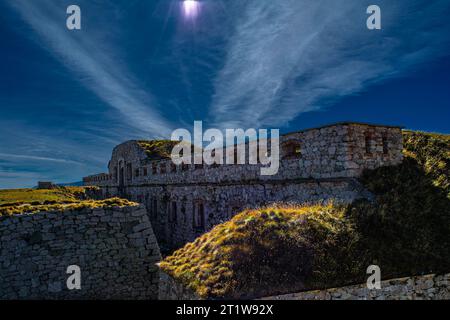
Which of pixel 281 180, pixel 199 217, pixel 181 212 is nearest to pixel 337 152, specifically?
pixel 281 180

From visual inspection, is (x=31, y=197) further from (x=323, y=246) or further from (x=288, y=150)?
(x=323, y=246)

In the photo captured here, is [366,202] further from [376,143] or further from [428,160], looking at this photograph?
[428,160]

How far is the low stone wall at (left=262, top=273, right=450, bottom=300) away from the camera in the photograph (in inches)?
224

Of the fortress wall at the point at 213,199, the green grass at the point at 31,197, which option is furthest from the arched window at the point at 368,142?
the green grass at the point at 31,197

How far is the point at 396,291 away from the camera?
5.99m

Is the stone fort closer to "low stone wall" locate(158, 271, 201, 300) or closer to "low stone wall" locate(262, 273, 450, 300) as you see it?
"low stone wall" locate(262, 273, 450, 300)

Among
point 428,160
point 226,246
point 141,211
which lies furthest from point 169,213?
point 428,160

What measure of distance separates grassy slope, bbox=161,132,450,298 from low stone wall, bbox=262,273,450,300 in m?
0.14

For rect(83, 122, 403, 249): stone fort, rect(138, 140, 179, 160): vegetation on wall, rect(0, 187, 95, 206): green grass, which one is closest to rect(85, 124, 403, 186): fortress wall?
rect(83, 122, 403, 249): stone fort

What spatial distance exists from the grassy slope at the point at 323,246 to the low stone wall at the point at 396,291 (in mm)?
141

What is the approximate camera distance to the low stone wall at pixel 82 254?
28.6 feet

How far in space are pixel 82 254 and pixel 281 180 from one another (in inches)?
289

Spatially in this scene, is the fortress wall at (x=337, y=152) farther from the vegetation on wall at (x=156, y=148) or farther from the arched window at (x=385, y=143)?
the vegetation on wall at (x=156, y=148)
